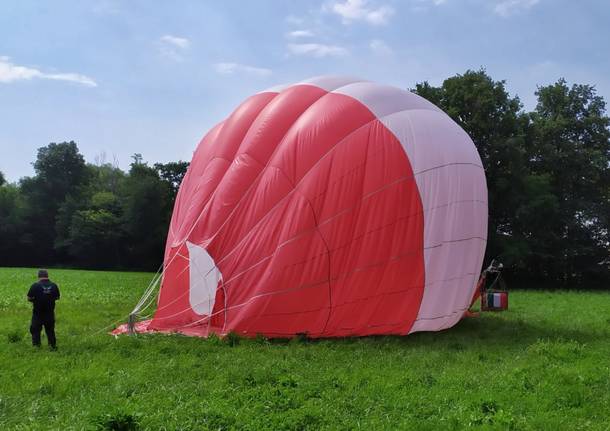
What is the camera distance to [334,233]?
30.1ft

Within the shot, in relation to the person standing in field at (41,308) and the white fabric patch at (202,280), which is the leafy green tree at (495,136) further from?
the person standing in field at (41,308)

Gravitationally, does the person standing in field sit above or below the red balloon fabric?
below

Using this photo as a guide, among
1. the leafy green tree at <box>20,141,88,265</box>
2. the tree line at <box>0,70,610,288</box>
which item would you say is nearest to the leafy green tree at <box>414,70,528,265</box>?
the tree line at <box>0,70,610,288</box>

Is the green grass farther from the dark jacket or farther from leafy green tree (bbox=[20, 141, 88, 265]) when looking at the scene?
leafy green tree (bbox=[20, 141, 88, 265])

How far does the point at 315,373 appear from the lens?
6.99 meters

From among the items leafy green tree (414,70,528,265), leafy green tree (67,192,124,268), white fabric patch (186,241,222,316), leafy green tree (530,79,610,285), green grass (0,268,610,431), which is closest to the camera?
green grass (0,268,610,431)

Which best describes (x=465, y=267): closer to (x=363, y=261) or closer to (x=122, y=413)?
(x=363, y=261)

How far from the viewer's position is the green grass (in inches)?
207

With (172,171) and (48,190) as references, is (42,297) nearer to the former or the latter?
(172,171)

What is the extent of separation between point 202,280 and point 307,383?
358cm

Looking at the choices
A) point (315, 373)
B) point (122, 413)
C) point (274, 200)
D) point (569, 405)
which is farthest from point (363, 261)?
point (122, 413)

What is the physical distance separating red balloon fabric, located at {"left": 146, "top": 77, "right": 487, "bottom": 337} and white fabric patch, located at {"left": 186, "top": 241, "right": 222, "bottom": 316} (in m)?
0.02

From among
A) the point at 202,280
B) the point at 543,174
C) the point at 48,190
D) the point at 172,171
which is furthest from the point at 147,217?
the point at 202,280

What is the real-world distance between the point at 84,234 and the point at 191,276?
4688 cm
